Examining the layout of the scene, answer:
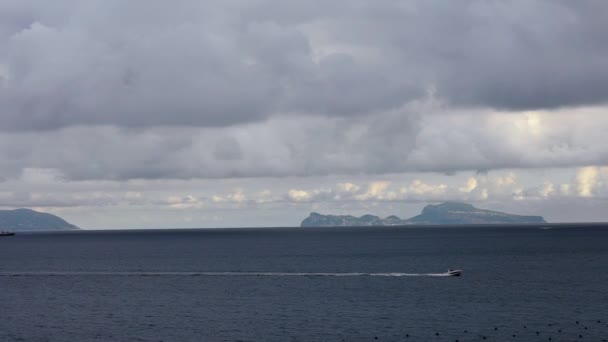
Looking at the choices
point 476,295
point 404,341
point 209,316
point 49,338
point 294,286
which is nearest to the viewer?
point 404,341

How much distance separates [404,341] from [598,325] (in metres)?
34.1

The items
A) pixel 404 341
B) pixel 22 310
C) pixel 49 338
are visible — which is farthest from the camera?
pixel 22 310

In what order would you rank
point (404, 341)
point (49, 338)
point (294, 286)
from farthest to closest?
1. point (294, 286)
2. point (49, 338)
3. point (404, 341)

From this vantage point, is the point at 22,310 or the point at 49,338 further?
the point at 22,310

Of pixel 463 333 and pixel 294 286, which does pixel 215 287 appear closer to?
pixel 294 286

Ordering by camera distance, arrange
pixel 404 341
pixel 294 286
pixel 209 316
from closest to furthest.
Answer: pixel 404 341 → pixel 209 316 → pixel 294 286

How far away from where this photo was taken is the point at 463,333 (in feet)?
405

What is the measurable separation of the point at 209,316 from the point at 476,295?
60436 millimetres

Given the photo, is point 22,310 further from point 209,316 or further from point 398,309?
point 398,309

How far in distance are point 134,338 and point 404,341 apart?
42.6 m

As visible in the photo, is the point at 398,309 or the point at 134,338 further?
the point at 398,309

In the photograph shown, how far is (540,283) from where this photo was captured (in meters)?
194

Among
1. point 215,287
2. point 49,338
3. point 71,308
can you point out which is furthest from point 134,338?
point 215,287

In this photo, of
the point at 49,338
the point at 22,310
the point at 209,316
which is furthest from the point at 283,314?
the point at 22,310
